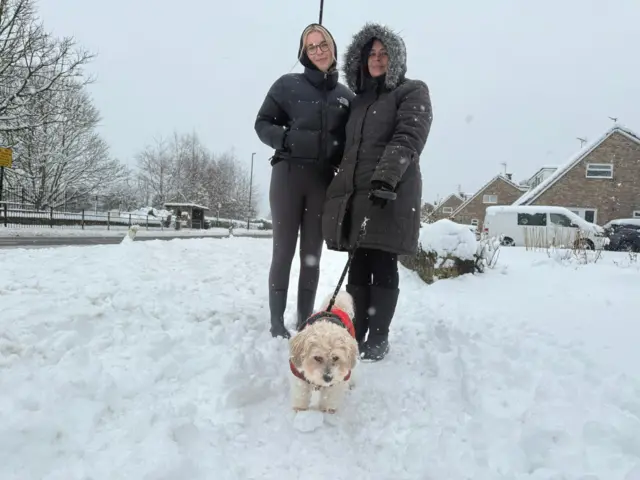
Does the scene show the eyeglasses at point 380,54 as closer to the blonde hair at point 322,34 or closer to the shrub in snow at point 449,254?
the blonde hair at point 322,34

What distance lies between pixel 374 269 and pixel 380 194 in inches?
25.0

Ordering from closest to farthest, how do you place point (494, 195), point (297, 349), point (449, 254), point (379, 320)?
point (297, 349) < point (379, 320) < point (449, 254) < point (494, 195)

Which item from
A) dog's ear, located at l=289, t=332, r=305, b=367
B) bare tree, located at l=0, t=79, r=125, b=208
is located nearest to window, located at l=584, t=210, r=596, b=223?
dog's ear, located at l=289, t=332, r=305, b=367

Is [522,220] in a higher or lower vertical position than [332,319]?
higher

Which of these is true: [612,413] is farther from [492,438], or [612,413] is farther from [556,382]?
[492,438]

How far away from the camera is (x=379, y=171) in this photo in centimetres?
271

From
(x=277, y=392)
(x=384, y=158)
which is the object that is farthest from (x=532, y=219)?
(x=277, y=392)

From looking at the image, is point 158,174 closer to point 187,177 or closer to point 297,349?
point 187,177

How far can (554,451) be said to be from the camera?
6.50 ft

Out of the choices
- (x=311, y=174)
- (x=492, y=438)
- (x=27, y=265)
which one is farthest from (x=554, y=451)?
(x=27, y=265)

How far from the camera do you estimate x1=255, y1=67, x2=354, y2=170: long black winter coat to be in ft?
10.4

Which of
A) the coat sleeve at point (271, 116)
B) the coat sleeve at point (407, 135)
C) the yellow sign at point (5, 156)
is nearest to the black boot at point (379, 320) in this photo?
the coat sleeve at point (407, 135)

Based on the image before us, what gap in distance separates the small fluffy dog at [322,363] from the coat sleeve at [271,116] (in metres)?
1.47

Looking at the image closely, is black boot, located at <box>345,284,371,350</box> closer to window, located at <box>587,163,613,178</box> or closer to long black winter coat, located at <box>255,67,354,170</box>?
long black winter coat, located at <box>255,67,354,170</box>
